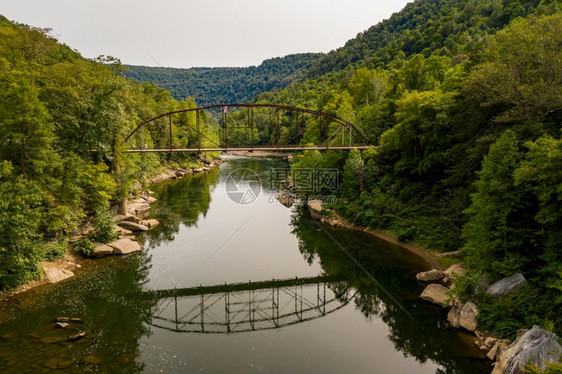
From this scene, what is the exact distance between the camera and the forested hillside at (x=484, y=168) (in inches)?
635

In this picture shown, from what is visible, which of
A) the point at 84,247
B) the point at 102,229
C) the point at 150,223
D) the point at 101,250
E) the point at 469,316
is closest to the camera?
the point at 469,316

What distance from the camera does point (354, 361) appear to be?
15.8 m

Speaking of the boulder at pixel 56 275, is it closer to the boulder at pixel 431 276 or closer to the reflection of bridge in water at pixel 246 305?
the reflection of bridge in water at pixel 246 305

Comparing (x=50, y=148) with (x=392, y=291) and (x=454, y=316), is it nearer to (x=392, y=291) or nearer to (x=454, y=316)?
(x=392, y=291)

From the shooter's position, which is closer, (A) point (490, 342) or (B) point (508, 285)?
(A) point (490, 342)

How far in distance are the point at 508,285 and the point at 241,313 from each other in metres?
13.5

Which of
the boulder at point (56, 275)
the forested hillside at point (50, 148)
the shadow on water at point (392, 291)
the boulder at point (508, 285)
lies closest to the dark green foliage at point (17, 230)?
the forested hillside at point (50, 148)

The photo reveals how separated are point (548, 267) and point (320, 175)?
1132 inches

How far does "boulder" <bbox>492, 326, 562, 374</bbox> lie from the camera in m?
12.6

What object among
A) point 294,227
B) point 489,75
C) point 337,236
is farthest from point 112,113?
point 489,75

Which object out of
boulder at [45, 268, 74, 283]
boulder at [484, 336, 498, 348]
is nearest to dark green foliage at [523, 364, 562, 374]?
boulder at [484, 336, 498, 348]

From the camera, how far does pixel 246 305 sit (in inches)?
826

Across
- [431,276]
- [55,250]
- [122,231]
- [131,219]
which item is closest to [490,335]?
[431,276]

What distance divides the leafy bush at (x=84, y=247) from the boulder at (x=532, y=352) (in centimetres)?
2491
